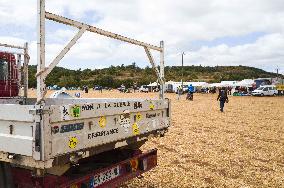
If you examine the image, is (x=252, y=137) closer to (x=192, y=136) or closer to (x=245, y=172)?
(x=192, y=136)

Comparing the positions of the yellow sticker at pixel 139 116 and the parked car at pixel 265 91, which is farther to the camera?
the parked car at pixel 265 91

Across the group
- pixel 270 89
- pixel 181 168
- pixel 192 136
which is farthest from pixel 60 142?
pixel 270 89

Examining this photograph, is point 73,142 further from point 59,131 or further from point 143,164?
point 143,164

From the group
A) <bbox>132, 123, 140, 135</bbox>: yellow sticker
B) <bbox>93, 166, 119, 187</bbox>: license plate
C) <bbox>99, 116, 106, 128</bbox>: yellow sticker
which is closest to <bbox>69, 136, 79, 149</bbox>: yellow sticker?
<bbox>99, 116, 106, 128</bbox>: yellow sticker

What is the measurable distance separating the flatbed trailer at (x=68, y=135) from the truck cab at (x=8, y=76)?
2.02 m

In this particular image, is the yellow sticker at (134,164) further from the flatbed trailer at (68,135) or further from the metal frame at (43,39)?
the metal frame at (43,39)

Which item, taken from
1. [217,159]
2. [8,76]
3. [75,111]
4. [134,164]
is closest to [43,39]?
[75,111]

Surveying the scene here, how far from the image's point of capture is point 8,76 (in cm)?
634

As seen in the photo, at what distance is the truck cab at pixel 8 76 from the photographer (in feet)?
20.4

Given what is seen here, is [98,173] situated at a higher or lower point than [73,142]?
lower

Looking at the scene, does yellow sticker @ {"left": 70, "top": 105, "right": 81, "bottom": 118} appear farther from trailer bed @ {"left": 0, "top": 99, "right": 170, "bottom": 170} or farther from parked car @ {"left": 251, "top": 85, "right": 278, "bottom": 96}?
parked car @ {"left": 251, "top": 85, "right": 278, "bottom": 96}

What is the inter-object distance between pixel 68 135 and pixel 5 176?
1072 millimetres

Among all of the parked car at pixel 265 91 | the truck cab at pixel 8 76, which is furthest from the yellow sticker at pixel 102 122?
the parked car at pixel 265 91

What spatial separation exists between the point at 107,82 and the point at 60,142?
116 metres
